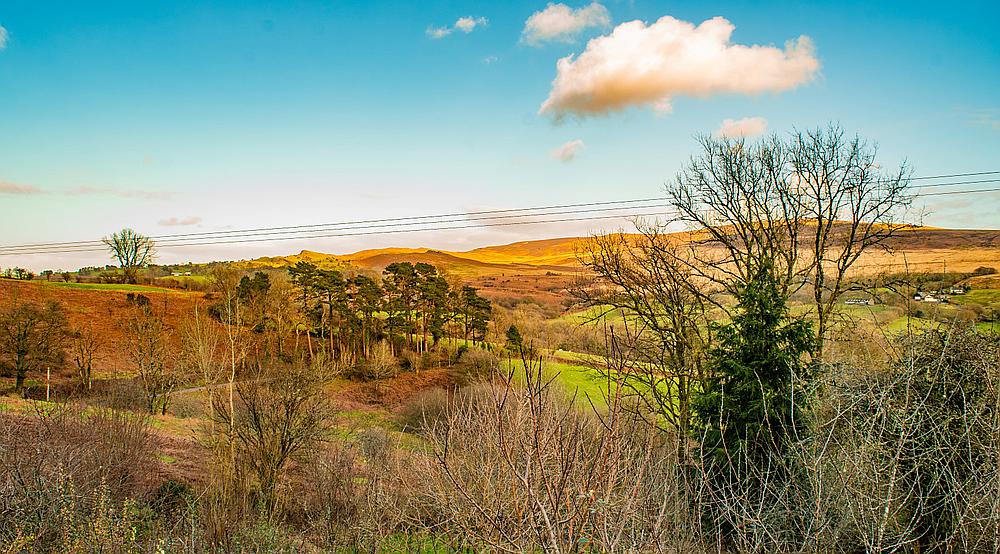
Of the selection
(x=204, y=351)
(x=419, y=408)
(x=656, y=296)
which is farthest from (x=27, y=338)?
(x=656, y=296)

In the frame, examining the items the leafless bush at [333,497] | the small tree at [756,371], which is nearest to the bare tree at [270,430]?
the leafless bush at [333,497]

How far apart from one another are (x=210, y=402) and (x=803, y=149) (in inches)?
867

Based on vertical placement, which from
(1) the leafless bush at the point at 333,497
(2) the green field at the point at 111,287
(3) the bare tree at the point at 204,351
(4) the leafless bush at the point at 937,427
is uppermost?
(2) the green field at the point at 111,287

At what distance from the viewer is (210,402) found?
705 inches

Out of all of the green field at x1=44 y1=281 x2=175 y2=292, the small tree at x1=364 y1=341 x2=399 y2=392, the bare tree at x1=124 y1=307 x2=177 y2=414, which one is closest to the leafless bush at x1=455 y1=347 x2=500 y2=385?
the small tree at x1=364 y1=341 x2=399 y2=392

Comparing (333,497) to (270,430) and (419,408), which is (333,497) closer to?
(270,430)

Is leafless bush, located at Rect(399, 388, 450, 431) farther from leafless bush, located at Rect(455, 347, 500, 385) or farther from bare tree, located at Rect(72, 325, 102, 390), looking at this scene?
bare tree, located at Rect(72, 325, 102, 390)

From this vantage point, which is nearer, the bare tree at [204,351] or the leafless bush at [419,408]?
the bare tree at [204,351]

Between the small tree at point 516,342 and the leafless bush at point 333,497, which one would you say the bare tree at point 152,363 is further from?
the small tree at point 516,342

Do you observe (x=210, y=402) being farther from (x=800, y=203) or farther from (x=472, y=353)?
(x=472, y=353)

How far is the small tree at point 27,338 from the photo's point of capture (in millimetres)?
29062

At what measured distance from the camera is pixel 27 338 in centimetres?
2923

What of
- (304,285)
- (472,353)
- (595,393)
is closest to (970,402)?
(595,393)

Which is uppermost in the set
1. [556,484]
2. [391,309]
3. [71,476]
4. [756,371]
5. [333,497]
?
[556,484]
